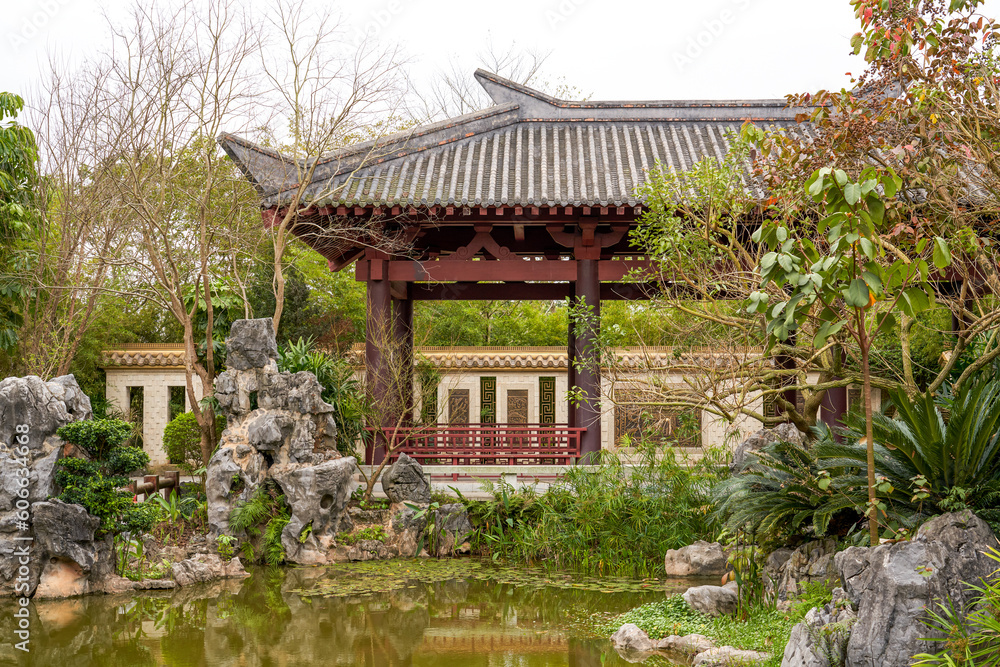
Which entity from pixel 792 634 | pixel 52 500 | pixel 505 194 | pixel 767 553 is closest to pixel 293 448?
pixel 52 500

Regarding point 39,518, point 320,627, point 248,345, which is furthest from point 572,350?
point 39,518

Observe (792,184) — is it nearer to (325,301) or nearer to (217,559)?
(217,559)

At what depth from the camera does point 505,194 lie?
29.5 feet

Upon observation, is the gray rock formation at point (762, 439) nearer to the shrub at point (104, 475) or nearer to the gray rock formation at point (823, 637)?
the gray rock formation at point (823, 637)

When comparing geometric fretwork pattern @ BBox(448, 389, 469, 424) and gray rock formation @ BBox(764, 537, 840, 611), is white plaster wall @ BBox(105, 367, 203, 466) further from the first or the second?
gray rock formation @ BBox(764, 537, 840, 611)

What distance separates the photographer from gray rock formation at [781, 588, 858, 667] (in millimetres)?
4113

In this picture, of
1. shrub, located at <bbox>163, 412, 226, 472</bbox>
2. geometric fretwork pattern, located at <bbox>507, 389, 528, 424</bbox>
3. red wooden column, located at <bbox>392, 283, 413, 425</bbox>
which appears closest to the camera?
red wooden column, located at <bbox>392, 283, 413, 425</bbox>

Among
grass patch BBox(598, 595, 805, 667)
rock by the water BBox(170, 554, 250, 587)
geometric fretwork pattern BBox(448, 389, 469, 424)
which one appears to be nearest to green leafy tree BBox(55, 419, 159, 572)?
rock by the water BBox(170, 554, 250, 587)

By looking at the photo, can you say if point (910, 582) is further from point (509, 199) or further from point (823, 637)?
point (509, 199)

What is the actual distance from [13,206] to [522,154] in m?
6.26

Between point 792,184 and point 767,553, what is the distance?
292 centimetres

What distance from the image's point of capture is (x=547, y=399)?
14953mm

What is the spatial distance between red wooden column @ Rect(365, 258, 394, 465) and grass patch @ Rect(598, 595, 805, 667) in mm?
3925

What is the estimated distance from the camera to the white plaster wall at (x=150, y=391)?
48.3 feet
